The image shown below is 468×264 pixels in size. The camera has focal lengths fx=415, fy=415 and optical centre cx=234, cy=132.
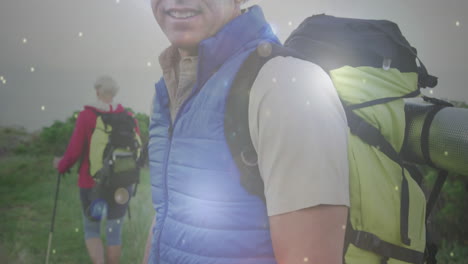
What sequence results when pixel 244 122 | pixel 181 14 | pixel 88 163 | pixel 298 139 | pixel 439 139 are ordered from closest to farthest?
pixel 298 139 < pixel 244 122 < pixel 181 14 < pixel 439 139 < pixel 88 163

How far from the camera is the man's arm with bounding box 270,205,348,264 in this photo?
1.06 meters

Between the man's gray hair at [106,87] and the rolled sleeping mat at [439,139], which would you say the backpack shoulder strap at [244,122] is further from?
the man's gray hair at [106,87]

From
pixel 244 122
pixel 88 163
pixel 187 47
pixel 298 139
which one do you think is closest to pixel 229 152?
pixel 244 122

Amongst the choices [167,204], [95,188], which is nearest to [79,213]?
[95,188]

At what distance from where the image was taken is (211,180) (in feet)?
4.08

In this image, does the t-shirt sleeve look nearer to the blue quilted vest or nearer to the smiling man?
the smiling man

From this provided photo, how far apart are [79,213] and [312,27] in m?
8.68

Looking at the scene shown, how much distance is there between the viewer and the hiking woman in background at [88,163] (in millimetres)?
4465

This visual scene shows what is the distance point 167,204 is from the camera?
1.47 meters

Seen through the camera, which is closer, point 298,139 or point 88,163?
point 298,139

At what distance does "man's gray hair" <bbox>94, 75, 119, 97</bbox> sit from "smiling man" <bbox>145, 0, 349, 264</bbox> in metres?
3.20

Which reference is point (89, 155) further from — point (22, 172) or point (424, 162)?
point (22, 172)

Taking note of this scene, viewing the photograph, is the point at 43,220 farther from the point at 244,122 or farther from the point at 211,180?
the point at 244,122

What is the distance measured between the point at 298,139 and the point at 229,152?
239 millimetres
